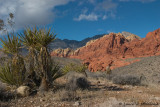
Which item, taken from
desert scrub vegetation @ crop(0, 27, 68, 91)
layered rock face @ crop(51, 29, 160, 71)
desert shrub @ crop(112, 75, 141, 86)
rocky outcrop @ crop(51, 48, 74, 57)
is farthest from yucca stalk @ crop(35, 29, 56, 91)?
rocky outcrop @ crop(51, 48, 74, 57)

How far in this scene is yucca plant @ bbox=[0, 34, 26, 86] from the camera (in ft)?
25.8

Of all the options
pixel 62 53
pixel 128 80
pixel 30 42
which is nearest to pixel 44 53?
pixel 30 42

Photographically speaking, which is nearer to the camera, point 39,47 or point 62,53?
point 39,47

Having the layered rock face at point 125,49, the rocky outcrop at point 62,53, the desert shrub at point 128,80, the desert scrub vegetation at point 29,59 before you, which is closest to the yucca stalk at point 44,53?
the desert scrub vegetation at point 29,59

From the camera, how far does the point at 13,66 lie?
791 cm

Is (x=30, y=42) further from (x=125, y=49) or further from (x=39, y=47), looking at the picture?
(x=125, y=49)

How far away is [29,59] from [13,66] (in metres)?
0.90

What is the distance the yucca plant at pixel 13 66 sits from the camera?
7.86 m

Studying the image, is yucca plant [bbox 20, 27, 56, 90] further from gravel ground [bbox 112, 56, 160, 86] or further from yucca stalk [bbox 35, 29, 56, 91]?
gravel ground [bbox 112, 56, 160, 86]

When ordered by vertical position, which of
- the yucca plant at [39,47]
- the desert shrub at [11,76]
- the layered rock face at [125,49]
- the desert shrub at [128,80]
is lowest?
the desert shrub at [128,80]

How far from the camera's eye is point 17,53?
8.12 metres

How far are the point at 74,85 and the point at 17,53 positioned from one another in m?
3.58

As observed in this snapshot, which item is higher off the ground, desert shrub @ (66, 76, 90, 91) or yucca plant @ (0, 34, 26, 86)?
yucca plant @ (0, 34, 26, 86)

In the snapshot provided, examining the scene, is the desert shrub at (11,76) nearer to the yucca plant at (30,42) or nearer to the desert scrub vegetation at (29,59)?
the desert scrub vegetation at (29,59)
